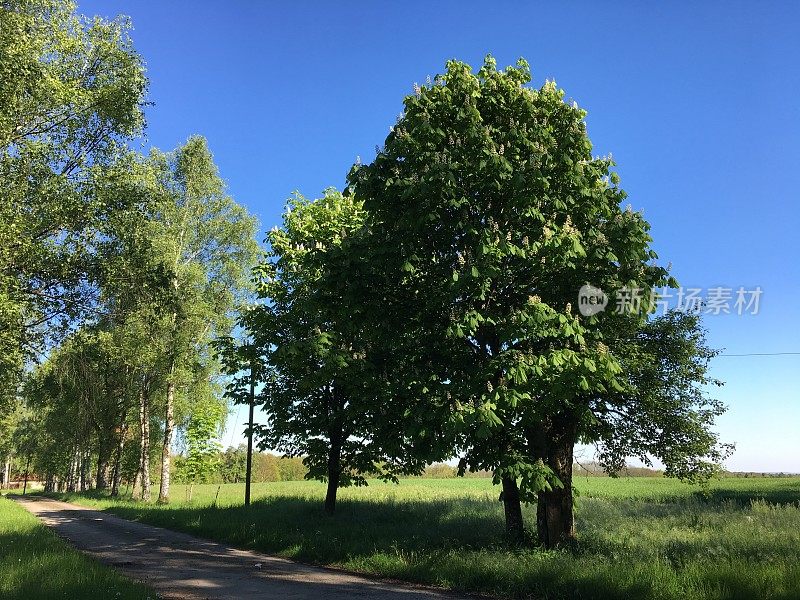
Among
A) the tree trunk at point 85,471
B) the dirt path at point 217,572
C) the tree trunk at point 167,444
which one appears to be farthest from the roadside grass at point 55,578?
the tree trunk at point 85,471

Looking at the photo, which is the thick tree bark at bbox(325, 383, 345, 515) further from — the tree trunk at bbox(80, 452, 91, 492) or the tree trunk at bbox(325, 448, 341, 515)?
the tree trunk at bbox(80, 452, 91, 492)

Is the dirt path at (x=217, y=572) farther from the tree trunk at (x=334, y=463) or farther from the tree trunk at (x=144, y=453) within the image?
the tree trunk at (x=144, y=453)

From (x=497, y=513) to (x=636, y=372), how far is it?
9455 millimetres

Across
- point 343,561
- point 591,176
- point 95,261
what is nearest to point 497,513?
point 343,561

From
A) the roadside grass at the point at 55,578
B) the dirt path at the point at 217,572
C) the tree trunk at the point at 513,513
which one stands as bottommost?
the dirt path at the point at 217,572

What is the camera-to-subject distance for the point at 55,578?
1000 cm

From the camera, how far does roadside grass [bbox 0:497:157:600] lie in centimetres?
907

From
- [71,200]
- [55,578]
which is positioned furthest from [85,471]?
[55,578]

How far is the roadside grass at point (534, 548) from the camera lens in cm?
937

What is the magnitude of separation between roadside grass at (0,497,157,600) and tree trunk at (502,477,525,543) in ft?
29.4

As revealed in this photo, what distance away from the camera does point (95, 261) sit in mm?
21062

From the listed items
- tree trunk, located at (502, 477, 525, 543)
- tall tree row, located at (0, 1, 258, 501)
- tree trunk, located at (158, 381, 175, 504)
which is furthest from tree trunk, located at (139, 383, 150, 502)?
tree trunk, located at (502, 477, 525, 543)

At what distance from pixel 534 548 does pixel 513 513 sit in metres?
1.60

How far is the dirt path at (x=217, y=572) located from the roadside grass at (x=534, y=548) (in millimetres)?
958
